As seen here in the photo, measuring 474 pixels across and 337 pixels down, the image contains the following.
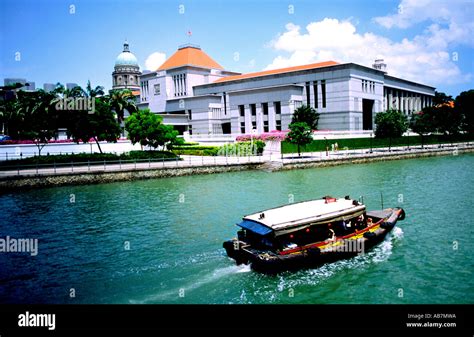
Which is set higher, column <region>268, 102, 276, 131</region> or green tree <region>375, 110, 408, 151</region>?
column <region>268, 102, 276, 131</region>

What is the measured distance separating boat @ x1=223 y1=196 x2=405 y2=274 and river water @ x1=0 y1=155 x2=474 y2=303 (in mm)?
438

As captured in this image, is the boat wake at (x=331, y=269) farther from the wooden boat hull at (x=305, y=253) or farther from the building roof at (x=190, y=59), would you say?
the building roof at (x=190, y=59)

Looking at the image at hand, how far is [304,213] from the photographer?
17.5 meters

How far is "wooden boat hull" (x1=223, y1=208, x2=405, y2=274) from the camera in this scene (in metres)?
15.3

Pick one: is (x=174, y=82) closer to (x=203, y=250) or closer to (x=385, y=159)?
(x=385, y=159)

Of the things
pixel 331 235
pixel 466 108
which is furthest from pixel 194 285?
pixel 466 108

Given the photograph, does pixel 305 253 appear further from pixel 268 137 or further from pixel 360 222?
pixel 268 137

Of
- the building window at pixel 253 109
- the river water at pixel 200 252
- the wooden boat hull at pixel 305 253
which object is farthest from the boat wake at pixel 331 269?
the building window at pixel 253 109

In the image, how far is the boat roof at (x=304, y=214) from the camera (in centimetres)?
1620

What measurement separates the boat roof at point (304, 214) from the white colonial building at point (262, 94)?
63547mm

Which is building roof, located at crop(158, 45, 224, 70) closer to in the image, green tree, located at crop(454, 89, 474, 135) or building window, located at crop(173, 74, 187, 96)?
building window, located at crop(173, 74, 187, 96)

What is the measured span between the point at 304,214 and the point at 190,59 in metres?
92.7

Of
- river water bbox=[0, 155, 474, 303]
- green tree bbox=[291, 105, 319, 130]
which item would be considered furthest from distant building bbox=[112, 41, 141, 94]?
river water bbox=[0, 155, 474, 303]

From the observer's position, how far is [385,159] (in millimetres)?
58000
